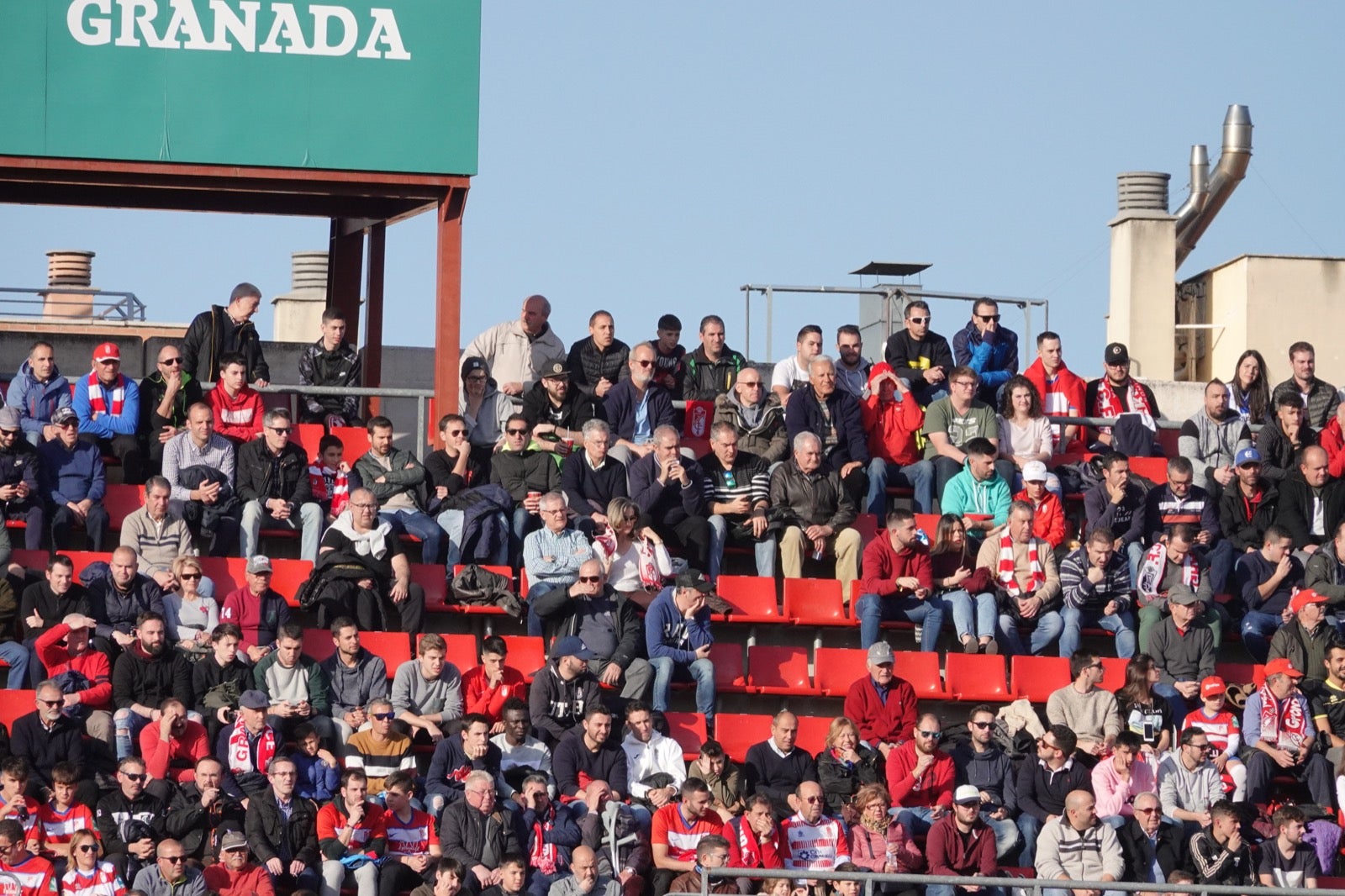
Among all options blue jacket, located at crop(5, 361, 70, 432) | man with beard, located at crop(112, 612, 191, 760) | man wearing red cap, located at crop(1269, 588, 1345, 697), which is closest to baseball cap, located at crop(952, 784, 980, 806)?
man wearing red cap, located at crop(1269, 588, 1345, 697)

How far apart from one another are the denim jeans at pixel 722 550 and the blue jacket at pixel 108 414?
3.88 m

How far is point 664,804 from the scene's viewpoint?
13141mm

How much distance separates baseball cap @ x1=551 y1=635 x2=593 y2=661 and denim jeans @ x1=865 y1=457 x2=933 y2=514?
2.72 m

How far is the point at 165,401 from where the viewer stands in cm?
1565

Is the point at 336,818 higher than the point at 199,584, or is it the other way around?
the point at 199,584

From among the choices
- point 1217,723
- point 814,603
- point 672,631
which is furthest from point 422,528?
point 1217,723

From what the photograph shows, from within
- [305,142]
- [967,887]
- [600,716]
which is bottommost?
[967,887]

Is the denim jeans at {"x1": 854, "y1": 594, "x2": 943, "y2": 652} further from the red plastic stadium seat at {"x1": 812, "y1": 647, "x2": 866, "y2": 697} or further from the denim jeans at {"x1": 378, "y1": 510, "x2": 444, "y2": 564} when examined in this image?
the denim jeans at {"x1": 378, "y1": 510, "x2": 444, "y2": 564}

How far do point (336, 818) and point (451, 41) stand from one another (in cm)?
605

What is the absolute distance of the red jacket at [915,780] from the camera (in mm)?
13641

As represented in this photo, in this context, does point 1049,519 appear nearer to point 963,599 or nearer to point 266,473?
point 963,599

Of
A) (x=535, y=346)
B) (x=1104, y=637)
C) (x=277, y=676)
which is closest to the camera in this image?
(x=277, y=676)

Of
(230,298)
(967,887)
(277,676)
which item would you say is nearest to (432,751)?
(277,676)

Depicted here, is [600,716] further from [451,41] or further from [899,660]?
[451,41]
